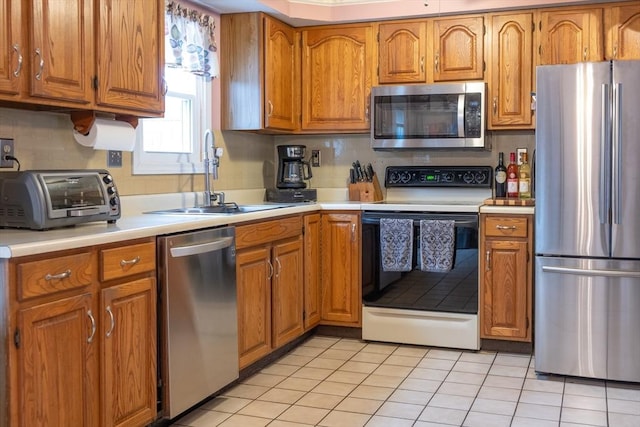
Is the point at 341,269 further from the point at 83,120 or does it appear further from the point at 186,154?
the point at 83,120

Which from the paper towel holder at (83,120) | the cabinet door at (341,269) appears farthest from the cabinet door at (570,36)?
the paper towel holder at (83,120)

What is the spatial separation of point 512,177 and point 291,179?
4.91 feet

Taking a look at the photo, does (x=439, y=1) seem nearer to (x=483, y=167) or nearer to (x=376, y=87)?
(x=376, y=87)

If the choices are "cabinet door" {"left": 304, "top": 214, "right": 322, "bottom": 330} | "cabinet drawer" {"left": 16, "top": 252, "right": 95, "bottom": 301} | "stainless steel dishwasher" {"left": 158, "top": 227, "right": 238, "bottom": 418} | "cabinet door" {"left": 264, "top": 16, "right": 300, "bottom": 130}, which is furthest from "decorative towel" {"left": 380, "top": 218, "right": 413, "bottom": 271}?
"cabinet drawer" {"left": 16, "top": 252, "right": 95, "bottom": 301}

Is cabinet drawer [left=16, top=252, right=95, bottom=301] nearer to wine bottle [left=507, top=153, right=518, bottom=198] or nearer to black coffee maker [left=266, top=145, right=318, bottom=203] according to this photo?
black coffee maker [left=266, top=145, right=318, bottom=203]

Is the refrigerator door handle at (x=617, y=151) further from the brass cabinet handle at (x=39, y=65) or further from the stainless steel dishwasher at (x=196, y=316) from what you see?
the brass cabinet handle at (x=39, y=65)

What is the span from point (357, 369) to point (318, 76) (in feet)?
6.78

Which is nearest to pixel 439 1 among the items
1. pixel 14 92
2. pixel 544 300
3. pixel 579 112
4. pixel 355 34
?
pixel 355 34

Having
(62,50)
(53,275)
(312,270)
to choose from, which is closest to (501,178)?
(312,270)

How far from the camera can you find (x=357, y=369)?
12.5ft

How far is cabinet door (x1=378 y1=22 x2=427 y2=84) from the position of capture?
4.53 metres

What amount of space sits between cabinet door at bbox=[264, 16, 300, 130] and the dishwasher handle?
1.42m

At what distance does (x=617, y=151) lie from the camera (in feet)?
11.3

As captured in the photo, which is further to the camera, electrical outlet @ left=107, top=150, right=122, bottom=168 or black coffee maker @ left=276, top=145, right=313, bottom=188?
black coffee maker @ left=276, top=145, right=313, bottom=188
